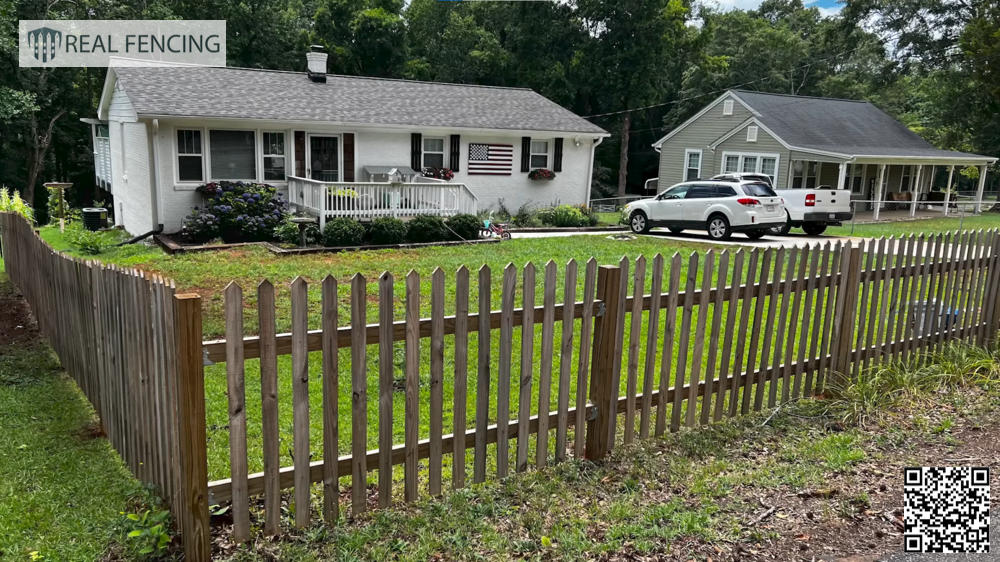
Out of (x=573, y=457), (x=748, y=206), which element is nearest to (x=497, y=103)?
(x=748, y=206)

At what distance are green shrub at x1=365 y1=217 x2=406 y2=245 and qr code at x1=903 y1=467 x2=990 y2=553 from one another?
13.4 meters

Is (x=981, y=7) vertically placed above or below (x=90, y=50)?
above

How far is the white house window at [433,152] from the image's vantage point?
2228 centimetres

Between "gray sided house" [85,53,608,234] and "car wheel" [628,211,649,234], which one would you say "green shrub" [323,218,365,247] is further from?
"car wheel" [628,211,649,234]

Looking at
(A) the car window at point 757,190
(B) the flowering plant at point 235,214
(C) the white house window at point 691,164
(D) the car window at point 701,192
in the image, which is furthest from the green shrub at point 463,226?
(C) the white house window at point 691,164

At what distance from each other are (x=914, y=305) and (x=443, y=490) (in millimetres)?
4772

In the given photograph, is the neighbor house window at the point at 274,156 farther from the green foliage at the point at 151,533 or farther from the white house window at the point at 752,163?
the white house window at the point at 752,163

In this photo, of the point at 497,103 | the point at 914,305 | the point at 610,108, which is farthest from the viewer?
the point at 610,108

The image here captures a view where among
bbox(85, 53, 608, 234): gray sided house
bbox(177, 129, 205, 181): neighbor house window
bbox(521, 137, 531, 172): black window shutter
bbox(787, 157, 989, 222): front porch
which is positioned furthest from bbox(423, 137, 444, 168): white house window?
bbox(787, 157, 989, 222): front porch

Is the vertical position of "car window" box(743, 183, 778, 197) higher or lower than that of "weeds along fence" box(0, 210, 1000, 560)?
higher

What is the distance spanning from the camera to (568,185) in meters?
25.4

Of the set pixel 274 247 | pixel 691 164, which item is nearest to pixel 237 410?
pixel 274 247

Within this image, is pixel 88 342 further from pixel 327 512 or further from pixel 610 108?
pixel 610 108

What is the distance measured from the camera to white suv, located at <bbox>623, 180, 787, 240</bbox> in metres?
17.5
